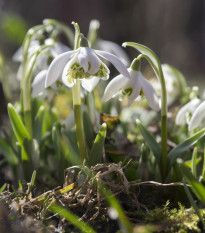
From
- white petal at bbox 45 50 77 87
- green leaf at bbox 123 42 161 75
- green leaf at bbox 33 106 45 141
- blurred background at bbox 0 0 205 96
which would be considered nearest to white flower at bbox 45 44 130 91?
white petal at bbox 45 50 77 87

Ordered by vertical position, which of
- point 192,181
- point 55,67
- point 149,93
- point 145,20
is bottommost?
point 145,20

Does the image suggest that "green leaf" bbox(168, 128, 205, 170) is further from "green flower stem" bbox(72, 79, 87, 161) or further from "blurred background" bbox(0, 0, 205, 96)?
"blurred background" bbox(0, 0, 205, 96)

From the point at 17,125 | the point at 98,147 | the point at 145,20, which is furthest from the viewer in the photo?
the point at 145,20

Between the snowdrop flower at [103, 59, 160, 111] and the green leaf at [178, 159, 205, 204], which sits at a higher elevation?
the snowdrop flower at [103, 59, 160, 111]

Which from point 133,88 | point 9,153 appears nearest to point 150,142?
point 133,88

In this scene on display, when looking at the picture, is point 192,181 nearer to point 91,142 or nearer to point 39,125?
point 91,142

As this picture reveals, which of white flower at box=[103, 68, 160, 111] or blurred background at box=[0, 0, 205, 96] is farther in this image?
blurred background at box=[0, 0, 205, 96]

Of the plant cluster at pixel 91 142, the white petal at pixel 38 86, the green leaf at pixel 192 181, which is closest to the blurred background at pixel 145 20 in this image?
the plant cluster at pixel 91 142
